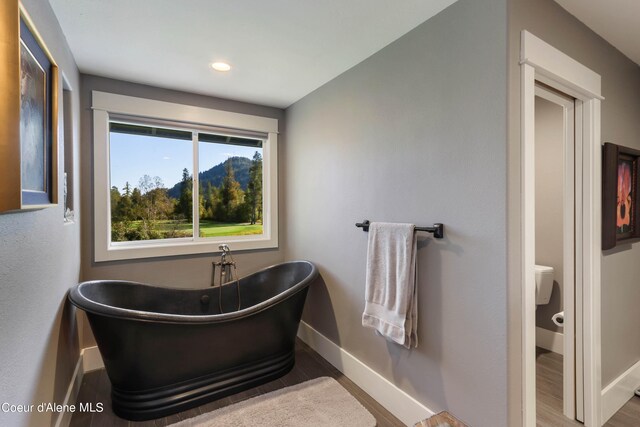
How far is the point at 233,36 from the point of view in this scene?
1.96 meters

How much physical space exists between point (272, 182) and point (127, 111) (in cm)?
144

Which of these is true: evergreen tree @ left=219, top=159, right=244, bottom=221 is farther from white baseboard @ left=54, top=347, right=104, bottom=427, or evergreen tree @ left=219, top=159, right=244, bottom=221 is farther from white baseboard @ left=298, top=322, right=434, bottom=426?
white baseboard @ left=54, top=347, right=104, bottom=427

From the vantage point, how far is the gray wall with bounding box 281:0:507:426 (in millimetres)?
1486

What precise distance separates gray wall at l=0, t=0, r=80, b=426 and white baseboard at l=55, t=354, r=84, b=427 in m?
0.07

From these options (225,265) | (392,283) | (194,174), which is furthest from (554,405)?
(194,174)

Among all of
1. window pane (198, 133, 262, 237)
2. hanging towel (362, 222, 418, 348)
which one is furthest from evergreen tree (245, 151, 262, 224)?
hanging towel (362, 222, 418, 348)

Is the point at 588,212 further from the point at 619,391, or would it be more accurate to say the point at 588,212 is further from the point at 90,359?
the point at 90,359

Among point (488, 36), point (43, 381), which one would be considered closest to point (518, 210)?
point (488, 36)

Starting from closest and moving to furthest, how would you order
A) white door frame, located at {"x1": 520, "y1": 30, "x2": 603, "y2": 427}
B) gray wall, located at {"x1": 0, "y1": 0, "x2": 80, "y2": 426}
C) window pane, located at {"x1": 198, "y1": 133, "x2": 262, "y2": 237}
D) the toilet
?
gray wall, located at {"x1": 0, "y1": 0, "x2": 80, "y2": 426}
white door frame, located at {"x1": 520, "y1": 30, "x2": 603, "y2": 427}
the toilet
window pane, located at {"x1": 198, "y1": 133, "x2": 262, "y2": 237}

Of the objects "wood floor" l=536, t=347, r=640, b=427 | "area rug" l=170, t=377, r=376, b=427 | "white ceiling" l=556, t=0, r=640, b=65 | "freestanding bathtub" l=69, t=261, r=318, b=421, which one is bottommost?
"wood floor" l=536, t=347, r=640, b=427

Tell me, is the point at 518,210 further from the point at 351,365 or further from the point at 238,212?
the point at 238,212

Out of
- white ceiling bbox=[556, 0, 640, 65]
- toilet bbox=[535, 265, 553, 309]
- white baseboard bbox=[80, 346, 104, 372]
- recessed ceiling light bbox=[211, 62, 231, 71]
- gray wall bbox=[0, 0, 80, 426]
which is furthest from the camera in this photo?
toilet bbox=[535, 265, 553, 309]

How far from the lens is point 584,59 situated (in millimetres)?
1787

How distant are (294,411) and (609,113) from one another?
2815mm
